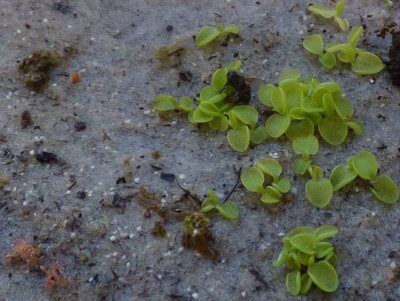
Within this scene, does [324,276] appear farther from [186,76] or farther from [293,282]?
[186,76]

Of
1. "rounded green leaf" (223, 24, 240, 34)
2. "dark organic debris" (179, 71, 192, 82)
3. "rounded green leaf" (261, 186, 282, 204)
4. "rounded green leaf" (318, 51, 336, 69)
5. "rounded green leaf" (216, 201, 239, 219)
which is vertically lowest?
"rounded green leaf" (216, 201, 239, 219)

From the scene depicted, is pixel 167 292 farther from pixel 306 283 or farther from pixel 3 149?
pixel 3 149

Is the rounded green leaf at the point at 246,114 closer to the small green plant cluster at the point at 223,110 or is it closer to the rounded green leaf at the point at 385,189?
the small green plant cluster at the point at 223,110

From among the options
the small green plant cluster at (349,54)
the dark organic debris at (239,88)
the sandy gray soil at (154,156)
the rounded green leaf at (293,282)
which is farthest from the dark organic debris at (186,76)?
the rounded green leaf at (293,282)

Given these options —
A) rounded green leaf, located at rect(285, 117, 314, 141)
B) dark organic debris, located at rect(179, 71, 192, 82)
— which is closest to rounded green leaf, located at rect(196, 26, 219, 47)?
dark organic debris, located at rect(179, 71, 192, 82)

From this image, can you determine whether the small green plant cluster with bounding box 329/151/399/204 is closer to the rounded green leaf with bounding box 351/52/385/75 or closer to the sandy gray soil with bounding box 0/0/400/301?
the sandy gray soil with bounding box 0/0/400/301

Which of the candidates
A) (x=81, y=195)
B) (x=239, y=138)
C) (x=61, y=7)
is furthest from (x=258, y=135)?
(x=61, y=7)
